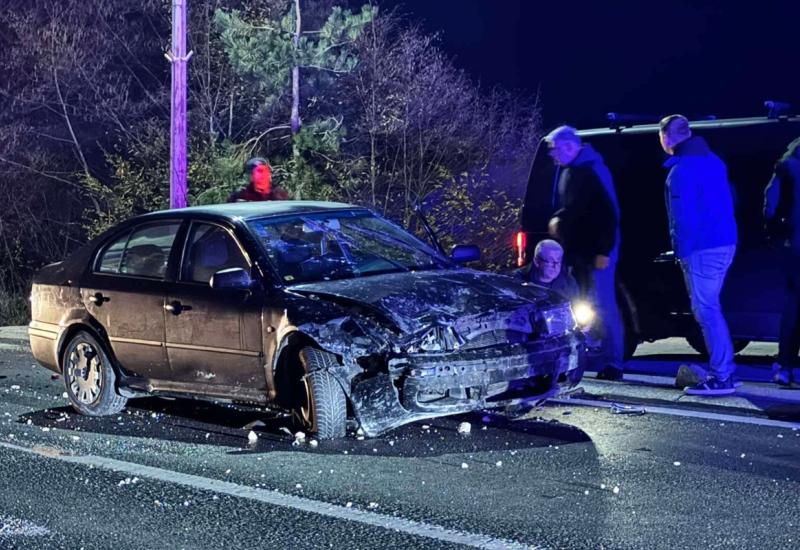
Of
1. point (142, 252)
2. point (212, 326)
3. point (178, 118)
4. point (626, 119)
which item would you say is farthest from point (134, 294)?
point (178, 118)

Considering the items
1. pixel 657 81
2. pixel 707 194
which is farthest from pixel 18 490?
pixel 657 81

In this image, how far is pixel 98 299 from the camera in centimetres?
854

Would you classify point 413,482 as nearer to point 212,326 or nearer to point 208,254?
point 212,326

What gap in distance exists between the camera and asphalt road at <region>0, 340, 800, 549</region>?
533 centimetres

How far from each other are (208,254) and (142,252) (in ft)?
2.17

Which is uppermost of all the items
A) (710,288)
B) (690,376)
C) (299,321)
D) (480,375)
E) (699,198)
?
(699,198)

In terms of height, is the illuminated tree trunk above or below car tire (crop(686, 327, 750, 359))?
above

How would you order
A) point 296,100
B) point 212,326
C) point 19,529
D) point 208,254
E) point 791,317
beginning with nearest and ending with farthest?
point 19,529, point 212,326, point 208,254, point 791,317, point 296,100

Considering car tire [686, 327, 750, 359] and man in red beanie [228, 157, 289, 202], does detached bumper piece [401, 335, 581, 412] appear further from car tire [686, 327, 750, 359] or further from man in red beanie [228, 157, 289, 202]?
man in red beanie [228, 157, 289, 202]

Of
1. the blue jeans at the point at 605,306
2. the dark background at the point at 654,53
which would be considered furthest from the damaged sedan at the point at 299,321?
the dark background at the point at 654,53

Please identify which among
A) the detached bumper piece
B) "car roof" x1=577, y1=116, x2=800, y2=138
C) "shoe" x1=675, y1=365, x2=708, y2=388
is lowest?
"shoe" x1=675, y1=365, x2=708, y2=388

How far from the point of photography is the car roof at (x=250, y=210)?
8219 millimetres

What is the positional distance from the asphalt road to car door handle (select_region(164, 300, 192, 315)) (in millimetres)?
735

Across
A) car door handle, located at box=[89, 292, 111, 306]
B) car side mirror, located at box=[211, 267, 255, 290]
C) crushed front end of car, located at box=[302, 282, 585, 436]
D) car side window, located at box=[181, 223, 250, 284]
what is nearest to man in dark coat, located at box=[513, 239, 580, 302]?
crushed front end of car, located at box=[302, 282, 585, 436]
